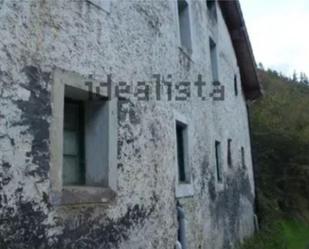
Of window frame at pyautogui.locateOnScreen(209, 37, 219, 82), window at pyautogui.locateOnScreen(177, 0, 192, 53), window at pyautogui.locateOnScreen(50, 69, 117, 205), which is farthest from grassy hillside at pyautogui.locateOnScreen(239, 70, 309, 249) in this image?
window at pyautogui.locateOnScreen(50, 69, 117, 205)

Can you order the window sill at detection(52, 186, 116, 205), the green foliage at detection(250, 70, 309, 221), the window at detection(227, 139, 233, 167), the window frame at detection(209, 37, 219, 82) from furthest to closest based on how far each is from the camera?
the green foliage at detection(250, 70, 309, 221) < the window at detection(227, 139, 233, 167) < the window frame at detection(209, 37, 219, 82) < the window sill at detection(52, 186, 116, 205)

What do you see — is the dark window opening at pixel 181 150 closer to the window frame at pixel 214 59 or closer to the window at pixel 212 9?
the window frame at pixel 214 59

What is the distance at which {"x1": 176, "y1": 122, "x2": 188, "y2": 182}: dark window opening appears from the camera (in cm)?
755

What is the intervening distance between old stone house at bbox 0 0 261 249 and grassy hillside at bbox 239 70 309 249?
346 inches

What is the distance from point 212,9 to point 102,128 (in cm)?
758

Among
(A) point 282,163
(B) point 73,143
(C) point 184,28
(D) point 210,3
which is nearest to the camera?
(B) point 73,143

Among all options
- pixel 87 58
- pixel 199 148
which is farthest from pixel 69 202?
pixel 199 148

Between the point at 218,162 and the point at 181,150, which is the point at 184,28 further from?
the point at 218,162

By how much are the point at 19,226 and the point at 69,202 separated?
0.64 meters

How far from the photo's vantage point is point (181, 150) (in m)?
7.65

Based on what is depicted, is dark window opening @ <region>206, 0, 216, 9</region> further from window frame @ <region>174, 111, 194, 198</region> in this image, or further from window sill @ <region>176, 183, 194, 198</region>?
window sill @ <region>176, 183, 194, 198</region>

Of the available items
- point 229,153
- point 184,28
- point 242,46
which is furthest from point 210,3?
point 229,153

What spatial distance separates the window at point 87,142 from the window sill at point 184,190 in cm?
212

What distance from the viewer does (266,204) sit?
55.3 ft
